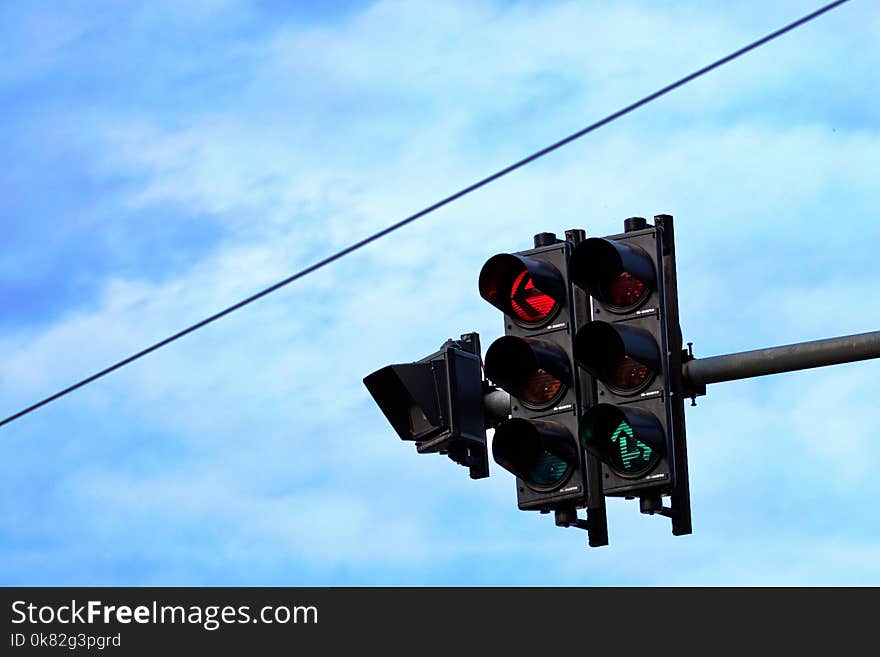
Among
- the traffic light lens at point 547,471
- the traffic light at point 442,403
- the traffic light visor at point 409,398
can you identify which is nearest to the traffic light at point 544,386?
the traffic light lens at point 547,471

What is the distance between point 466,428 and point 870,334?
2.36 metres

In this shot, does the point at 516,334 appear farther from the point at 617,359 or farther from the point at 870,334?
the point at 870,334

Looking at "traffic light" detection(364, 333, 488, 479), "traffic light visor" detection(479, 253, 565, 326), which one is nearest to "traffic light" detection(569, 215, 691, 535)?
"traffic light visor" detection(479, 253, 565, 326)

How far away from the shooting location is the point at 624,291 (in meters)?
9.05

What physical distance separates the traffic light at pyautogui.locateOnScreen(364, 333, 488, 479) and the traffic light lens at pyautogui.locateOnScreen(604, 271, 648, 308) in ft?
3.54

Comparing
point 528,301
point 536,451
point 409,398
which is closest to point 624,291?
point 528,301

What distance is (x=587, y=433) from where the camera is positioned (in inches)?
347

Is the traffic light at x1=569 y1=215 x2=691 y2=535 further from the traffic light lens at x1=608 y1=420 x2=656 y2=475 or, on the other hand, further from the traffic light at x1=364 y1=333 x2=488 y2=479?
the traffic light at x1=364 y1=333 x2=488 y2=479

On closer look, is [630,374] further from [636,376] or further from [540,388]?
[540,388]

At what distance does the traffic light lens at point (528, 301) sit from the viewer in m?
9.34

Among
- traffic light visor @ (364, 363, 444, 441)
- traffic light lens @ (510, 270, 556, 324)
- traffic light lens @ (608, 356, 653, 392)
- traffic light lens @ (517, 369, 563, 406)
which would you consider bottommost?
traffic light lens @ (608, 356, 653, 392)

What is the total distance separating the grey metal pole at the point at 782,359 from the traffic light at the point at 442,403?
4.43ft

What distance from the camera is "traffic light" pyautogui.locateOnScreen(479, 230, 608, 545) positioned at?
9117 mm

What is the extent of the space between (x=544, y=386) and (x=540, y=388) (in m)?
0.02
